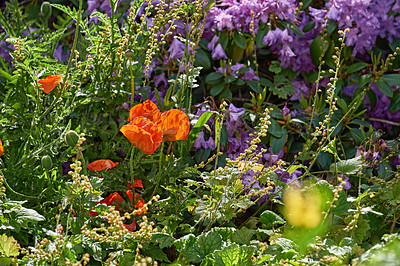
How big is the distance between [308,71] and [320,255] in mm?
906

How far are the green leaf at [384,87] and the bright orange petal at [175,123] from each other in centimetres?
78

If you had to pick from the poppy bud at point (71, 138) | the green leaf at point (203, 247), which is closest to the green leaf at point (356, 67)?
the green leaf at point (203, 247)

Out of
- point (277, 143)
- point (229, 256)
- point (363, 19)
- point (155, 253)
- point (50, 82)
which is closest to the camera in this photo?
point (229, 256)

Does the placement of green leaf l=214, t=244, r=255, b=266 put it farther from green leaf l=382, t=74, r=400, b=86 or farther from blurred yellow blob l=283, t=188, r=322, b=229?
green leaf l=382, t=74, r=400, b=86

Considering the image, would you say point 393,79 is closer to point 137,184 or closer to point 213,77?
point 213,77

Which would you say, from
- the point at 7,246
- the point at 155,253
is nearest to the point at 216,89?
the point at 155,253

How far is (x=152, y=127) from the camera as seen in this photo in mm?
1068

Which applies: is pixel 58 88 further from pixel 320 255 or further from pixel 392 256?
pixel 392 256

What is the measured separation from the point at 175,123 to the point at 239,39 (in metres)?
0.65

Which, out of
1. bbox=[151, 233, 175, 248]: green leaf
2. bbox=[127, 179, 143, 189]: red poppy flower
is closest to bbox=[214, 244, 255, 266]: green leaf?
bbox=[151, 233, 175, 248]: green leaf

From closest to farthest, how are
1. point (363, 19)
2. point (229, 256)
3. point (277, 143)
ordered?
point (229, 256)
point (277, 143)
point (363, 19)

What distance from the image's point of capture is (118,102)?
56.9 inches

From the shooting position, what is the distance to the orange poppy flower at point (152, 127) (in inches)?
41.8

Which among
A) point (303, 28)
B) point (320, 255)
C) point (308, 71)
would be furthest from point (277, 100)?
point (320, 255)
